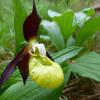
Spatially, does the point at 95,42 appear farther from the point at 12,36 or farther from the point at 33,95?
the point at 33,95

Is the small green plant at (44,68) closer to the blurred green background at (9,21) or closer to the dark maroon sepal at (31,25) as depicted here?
the dark maroon sepal at (31,25)

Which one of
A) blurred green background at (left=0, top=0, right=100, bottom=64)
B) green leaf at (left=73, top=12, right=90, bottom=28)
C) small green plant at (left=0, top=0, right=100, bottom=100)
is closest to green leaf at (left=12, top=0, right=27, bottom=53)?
small green plant at (left=0, top=0, right=100, bottom=100)

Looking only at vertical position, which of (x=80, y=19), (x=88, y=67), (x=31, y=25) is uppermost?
(x=31, y=25)

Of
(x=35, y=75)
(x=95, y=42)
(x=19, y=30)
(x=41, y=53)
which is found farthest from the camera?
(x=95, y=42)

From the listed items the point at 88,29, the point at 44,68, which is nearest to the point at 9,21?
the point at 88,29

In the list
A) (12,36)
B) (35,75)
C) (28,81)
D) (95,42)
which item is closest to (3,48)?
(12,36)

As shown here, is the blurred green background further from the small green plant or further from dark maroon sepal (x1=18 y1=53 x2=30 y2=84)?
dark maroon sepal (x1=18 y1=53 x2=30 y2=84)

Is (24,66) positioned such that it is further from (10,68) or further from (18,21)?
(18,21)
